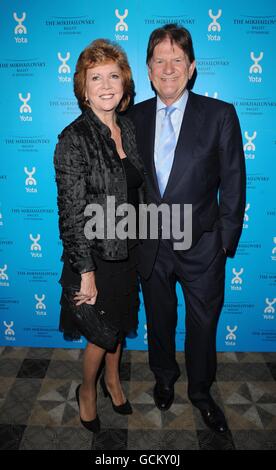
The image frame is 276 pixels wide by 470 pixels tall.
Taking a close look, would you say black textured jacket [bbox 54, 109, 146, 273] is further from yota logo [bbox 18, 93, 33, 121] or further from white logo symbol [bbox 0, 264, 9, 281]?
white logo symbol [bbox 0, 264, 9, 281]

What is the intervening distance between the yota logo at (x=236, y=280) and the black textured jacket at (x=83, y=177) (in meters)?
1.29

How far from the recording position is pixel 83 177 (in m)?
1.87

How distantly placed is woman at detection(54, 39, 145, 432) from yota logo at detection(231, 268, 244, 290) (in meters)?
1.01

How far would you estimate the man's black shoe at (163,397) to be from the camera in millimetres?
2532

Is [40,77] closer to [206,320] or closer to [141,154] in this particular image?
[141,154]

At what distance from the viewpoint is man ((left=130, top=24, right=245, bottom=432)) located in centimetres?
204

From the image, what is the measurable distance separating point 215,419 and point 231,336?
2.71 ft

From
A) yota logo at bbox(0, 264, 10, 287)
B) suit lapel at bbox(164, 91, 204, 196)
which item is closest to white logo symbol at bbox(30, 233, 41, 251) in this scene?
yota logo at bbox(0, 264, 10, 287)

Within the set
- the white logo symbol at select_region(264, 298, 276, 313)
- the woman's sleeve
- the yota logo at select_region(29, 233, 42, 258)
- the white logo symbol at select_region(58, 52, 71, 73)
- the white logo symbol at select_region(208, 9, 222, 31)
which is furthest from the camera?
the white logo symbol at select_region(264, 298, 276, 313)

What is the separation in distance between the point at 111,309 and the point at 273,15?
2.00 meters

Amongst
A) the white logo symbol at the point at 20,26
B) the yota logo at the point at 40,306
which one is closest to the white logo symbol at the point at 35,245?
the yota logo at the point at 40,306

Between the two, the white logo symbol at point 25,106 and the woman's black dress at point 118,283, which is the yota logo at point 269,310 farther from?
the white logo symbol at point 25,106
